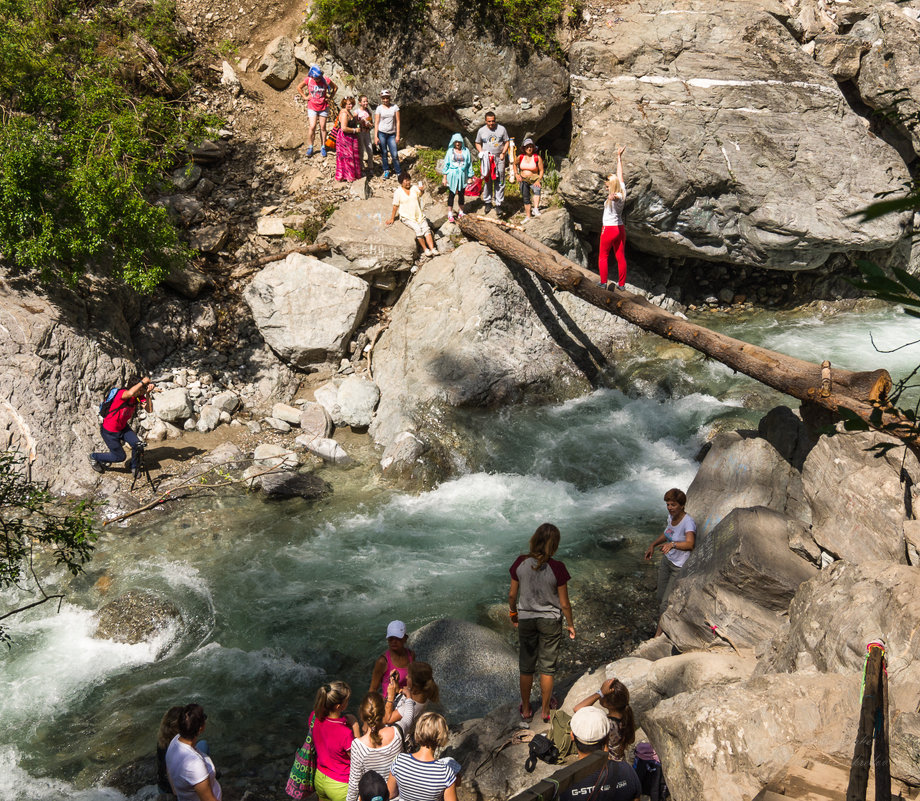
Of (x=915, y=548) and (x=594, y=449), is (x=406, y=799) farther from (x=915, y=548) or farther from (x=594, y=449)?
(x=594, y=449)

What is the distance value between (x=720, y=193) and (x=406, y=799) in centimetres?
1243

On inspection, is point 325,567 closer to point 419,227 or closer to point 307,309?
point 307,309

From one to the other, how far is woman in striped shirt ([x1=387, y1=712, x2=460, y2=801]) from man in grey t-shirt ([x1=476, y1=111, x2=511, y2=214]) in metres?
11.5

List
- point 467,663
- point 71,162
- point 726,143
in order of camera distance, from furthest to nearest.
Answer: point 726,143 → point 71,162 → point 467,663

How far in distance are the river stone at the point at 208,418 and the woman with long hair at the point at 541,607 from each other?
25.2 ft

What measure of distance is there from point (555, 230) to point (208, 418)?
22.6 feet

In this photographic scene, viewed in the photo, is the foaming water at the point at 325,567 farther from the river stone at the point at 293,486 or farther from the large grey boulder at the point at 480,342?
the large grey boulder at the point at 480,342

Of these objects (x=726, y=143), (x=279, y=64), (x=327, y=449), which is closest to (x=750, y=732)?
(x=327, y=449)

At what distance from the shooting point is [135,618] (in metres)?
8.62

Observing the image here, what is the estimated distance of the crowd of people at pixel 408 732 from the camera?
466 centimetres

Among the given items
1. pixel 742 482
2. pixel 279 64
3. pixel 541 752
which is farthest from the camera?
pixel 279 64

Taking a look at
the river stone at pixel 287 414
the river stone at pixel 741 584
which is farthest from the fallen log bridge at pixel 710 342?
the river stone at pixel 287 414

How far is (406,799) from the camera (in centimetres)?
468

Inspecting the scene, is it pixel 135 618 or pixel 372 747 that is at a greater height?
pixel 372 747
